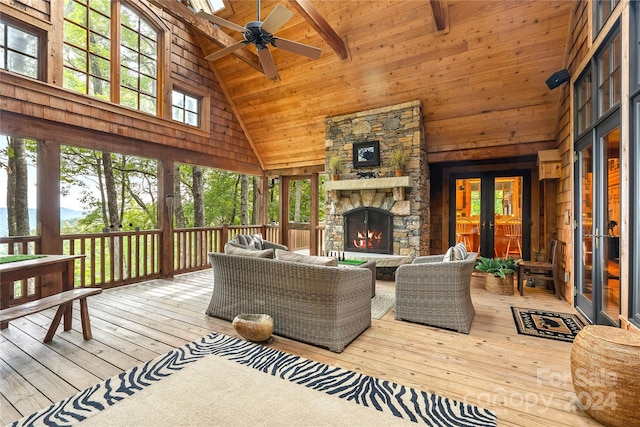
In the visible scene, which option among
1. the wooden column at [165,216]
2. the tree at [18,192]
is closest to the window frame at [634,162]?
the wooden column at [165,216]

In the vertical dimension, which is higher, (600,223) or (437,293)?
(600,223)

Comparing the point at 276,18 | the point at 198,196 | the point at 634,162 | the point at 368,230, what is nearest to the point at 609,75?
the point at 634,162

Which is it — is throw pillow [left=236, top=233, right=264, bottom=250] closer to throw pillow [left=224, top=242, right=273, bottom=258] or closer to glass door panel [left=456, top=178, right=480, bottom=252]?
throw pillow [left=224, top=242, right=273, bottom=258]

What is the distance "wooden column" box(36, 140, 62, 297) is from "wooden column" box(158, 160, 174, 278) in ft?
4.88

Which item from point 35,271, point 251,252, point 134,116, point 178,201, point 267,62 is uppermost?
point 267,62

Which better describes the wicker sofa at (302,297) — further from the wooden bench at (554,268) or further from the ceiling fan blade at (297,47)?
the wooden bench at (554,268)

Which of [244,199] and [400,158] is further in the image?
[244,199]

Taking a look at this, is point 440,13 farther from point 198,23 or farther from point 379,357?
point 379,357

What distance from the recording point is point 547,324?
3.26m

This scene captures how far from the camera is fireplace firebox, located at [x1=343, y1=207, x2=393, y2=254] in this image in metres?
5.90

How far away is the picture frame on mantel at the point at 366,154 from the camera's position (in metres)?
5.90

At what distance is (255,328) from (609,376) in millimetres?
2465

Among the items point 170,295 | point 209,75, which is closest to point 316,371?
point 170,295

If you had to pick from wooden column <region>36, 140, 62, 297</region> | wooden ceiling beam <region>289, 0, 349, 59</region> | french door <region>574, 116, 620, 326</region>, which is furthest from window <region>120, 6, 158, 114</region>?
french door <region>574, 116, 620, 326</region>
